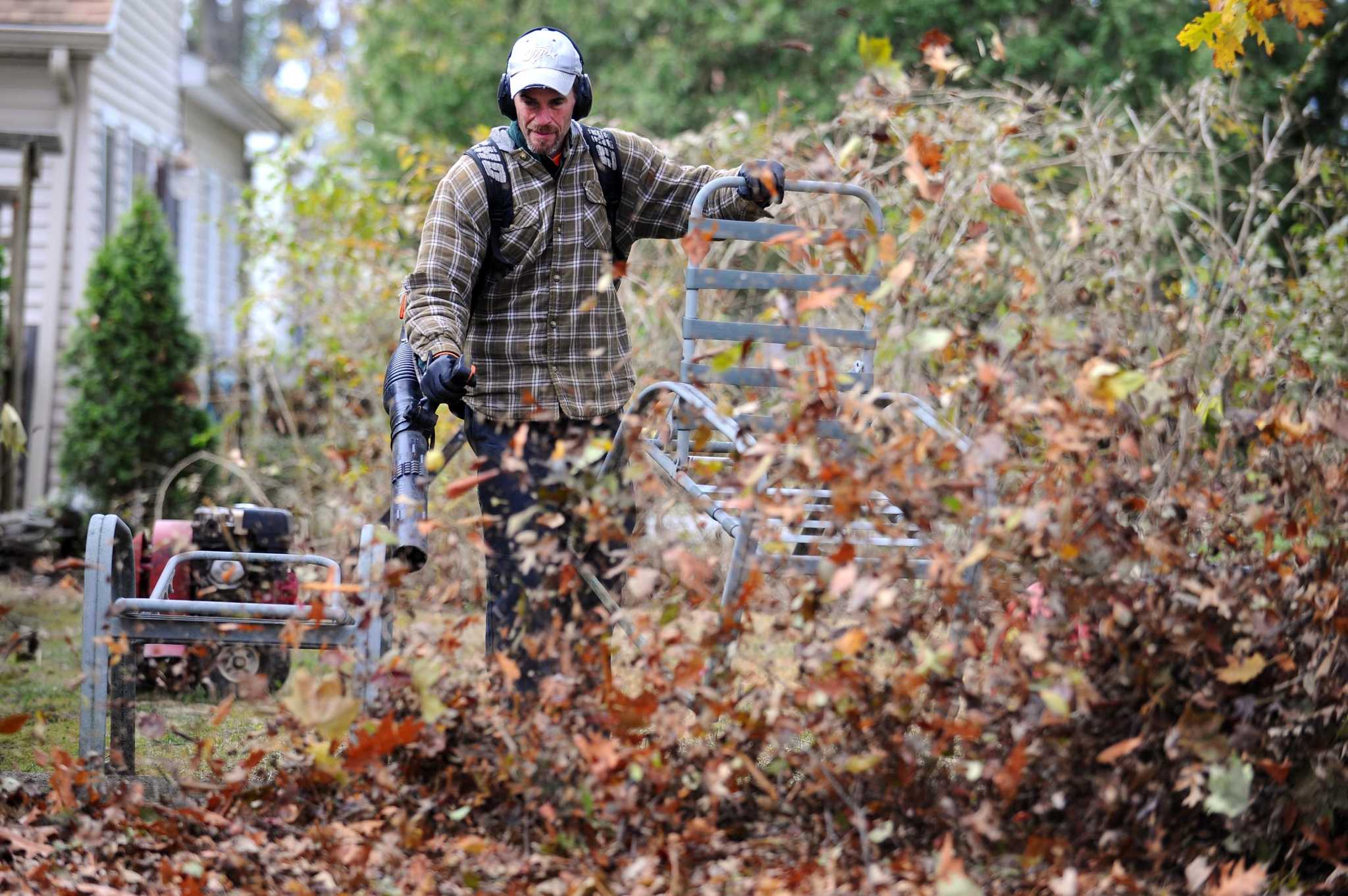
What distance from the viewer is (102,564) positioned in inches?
149

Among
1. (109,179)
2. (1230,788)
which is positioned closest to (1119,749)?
(1230,788)

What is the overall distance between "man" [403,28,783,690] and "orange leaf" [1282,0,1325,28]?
1499 mm

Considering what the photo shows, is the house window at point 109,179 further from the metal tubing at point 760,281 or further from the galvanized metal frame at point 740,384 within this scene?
the metal tubing at point 760,281

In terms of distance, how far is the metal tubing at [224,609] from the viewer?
3.64 metres

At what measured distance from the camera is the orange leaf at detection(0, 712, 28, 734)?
12.1 ft

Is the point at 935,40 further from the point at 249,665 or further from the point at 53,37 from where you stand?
the point at 53,37

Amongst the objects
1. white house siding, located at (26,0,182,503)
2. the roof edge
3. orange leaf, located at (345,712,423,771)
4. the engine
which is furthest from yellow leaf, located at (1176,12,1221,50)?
the roof edge

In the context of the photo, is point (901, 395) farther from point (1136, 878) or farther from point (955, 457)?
point (1136, 878)

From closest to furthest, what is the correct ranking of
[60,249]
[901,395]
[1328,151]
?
[901,395] → [1328,151] → [60,249]

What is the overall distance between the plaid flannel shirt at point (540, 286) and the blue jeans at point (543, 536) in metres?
0.10

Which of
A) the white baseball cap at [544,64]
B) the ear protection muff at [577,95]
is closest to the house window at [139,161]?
the ear protection muff at [577,95]

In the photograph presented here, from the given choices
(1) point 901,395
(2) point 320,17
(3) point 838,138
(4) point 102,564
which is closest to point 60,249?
(3) point 838,138

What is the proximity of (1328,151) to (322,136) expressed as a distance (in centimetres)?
3304

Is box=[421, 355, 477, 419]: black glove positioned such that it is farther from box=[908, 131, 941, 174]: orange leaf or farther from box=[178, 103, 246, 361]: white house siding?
box=[178, 103, 246, 361]: white house siding
